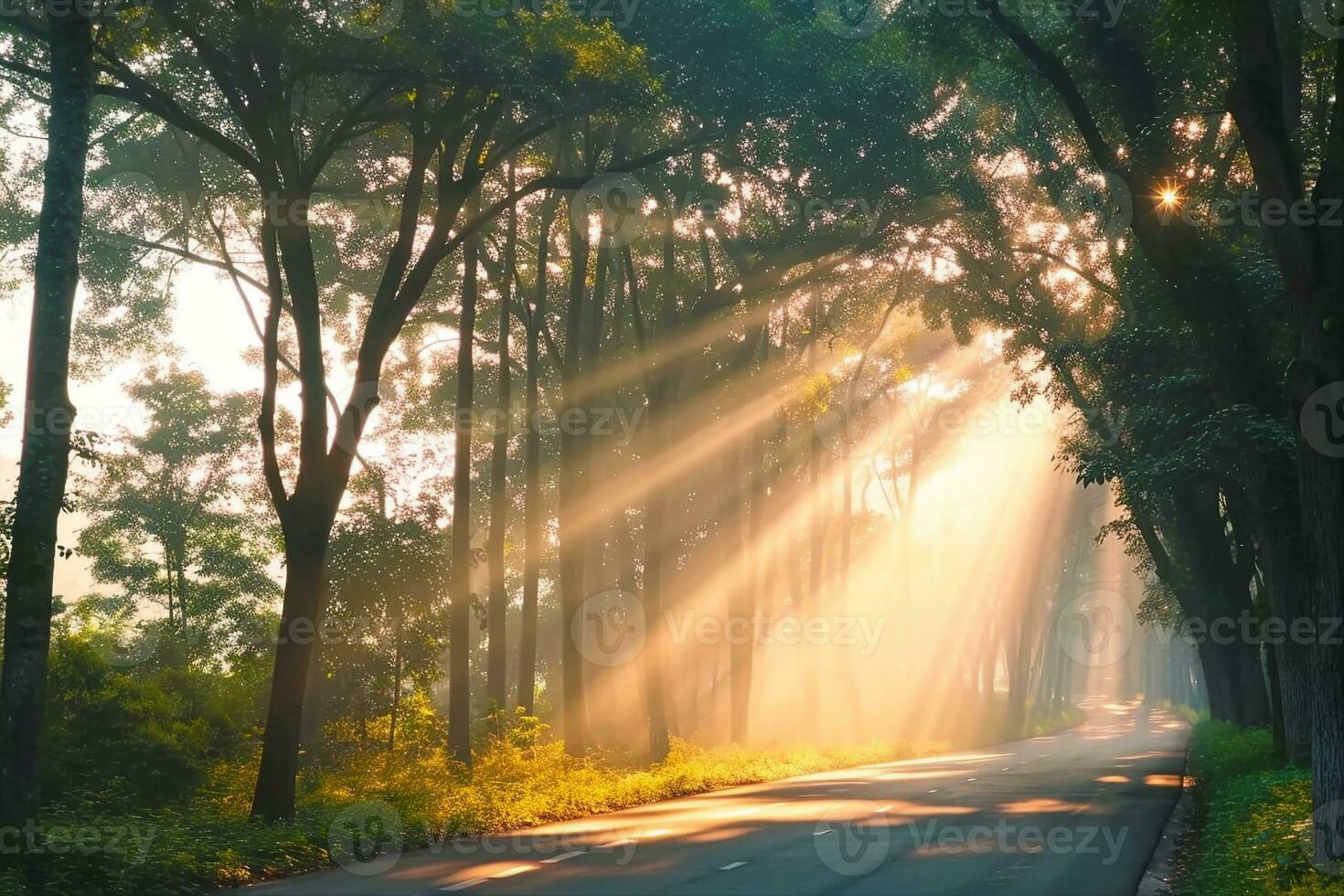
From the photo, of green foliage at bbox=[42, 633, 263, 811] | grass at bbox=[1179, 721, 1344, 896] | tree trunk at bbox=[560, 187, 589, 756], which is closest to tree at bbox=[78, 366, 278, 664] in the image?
tree trunk at bbox=[560, 187, 589, 756]

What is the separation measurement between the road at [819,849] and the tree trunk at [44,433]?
2612mm

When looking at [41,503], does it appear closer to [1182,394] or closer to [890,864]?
[890,864]

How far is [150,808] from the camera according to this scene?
→ 16797 millimetres

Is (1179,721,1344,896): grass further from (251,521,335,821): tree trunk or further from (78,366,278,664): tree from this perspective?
(78,366,278,664): tree

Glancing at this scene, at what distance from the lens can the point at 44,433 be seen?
12094mm

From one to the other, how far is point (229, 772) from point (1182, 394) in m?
16.3

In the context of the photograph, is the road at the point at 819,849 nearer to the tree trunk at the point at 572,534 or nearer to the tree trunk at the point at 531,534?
the tree trunk at the point at 572,534

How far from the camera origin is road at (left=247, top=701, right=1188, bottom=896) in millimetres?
11844

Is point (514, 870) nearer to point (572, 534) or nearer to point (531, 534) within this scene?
point (572, 534)

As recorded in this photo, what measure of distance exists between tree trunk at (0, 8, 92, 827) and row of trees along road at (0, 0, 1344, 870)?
33 millimetres

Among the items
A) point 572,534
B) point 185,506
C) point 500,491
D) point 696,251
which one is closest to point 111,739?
point 500,491

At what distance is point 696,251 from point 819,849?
70.1 feet

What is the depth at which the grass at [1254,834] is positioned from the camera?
1112 cm

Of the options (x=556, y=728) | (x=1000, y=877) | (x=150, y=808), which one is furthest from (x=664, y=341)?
(x=556, y=728)
